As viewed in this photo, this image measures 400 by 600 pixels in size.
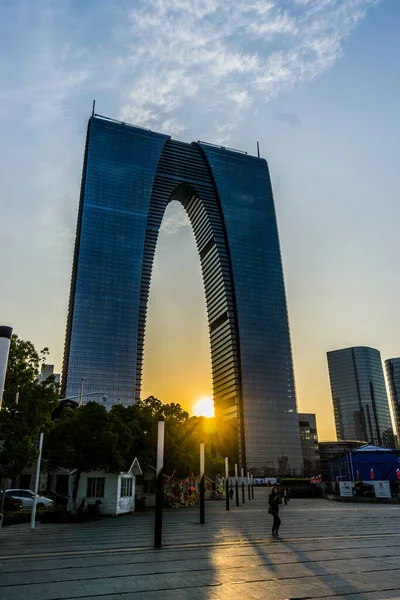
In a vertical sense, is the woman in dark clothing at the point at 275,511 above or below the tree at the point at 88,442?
below

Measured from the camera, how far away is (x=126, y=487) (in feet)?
107

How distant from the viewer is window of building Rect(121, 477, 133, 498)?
31591mm

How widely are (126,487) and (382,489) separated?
32.5 m

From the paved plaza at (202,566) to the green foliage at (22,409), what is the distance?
10.9 ft

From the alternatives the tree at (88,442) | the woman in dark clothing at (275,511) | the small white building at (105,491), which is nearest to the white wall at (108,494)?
the small white building at (105,491)

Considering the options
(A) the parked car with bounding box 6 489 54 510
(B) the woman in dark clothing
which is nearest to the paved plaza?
(B) the woman in dark clothing

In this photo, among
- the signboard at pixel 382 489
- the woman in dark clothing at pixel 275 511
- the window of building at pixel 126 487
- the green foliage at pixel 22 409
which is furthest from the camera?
the signboard at pixel 382 489

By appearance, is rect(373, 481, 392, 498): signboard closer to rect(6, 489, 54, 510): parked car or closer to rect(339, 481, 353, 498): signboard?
rect(339, 481, 353, 498): signboard

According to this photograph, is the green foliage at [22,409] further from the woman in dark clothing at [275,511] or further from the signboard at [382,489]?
the signboard at [382,489]

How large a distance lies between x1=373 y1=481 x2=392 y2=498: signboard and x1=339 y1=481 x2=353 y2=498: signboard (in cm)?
314

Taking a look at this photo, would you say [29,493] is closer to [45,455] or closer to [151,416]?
[45,455]

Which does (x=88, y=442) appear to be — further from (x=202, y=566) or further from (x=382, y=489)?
(x=382, y=489)

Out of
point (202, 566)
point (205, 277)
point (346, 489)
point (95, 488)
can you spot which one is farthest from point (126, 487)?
point (205, 277)

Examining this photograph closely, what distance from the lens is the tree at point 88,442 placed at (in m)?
28.1
